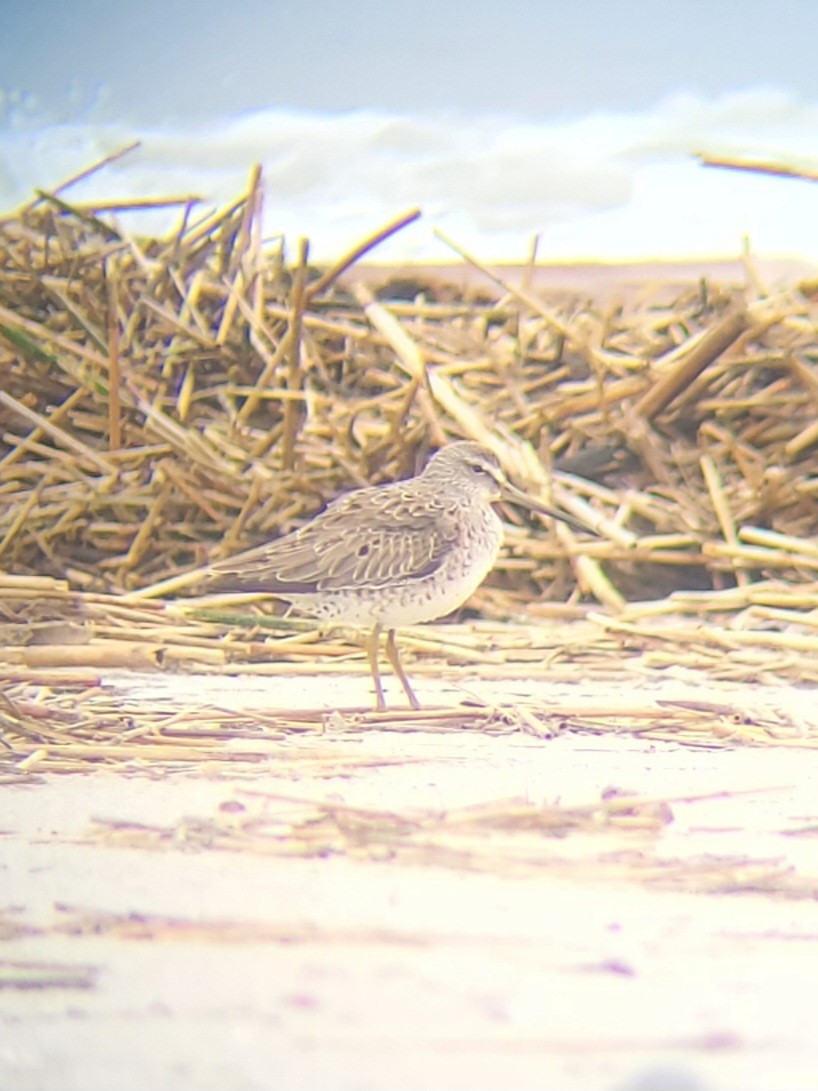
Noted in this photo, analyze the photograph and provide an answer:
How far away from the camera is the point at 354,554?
1670 millimetres

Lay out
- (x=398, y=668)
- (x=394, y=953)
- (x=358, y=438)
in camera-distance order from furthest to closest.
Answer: (x=358, y=438) → (x=398, y=668) → (x=394, y=953)

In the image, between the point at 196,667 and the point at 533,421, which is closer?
the point at 196,667

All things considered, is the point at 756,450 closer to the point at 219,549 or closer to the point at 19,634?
the point at 219,549

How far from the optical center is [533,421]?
2.43m

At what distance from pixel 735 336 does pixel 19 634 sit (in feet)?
4.38

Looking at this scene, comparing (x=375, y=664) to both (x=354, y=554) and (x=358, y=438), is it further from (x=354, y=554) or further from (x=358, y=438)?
(x=358, y=438)

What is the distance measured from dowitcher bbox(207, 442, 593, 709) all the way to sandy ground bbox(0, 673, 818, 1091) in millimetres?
428

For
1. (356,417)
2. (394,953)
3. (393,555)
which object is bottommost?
(394,953)

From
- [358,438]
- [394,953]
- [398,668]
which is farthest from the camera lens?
[358,438]

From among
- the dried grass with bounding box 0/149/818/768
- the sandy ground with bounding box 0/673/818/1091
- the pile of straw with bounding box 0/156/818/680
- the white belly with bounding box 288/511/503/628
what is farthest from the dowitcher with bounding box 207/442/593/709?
the sandy ground with bounding box 0/673/818/1091

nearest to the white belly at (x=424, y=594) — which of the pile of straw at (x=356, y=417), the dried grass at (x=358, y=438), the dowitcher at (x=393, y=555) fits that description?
the dowitcher at (x=393, y=555)

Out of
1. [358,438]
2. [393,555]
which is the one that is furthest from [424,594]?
[358,438]

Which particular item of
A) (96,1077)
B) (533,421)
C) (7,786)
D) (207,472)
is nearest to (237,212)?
(207,472)

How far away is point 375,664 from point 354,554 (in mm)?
140
